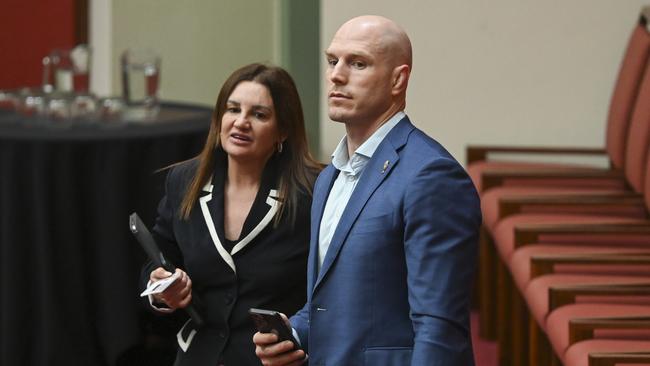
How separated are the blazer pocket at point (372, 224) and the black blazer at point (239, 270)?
2.31 feet

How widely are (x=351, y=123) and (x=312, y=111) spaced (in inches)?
178

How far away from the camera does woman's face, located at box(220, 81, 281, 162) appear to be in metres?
3.08

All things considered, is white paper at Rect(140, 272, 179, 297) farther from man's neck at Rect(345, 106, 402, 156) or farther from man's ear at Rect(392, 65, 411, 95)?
man's ear at Rect(392, 65, 411, 95)

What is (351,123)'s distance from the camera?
2441 mm

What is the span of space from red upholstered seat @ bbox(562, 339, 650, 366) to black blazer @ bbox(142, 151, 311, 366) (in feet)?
3.04

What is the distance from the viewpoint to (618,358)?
3.55 m

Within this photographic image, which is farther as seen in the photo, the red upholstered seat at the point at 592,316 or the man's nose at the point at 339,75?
the red upholstered seat at the point at 592,316

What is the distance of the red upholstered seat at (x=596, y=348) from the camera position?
367 centimetres

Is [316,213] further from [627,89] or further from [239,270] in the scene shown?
[627,89]

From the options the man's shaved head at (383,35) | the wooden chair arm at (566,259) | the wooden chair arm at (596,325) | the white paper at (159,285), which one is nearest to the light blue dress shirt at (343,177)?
the man's shaved head at (383,35)

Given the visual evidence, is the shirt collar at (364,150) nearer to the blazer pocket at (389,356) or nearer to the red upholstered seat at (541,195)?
the blazer pocket at (389,356)

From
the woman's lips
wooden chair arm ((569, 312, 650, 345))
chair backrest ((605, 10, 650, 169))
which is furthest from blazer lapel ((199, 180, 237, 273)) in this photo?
chair backrest ((605, 10, 650, 169))

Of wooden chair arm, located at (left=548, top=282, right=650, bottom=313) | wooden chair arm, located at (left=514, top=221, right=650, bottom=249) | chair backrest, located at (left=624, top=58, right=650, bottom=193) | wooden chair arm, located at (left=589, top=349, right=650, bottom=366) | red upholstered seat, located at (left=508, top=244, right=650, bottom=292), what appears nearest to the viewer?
wooden chair arm, located at (left=589, top=349, right=650, bottom=366)

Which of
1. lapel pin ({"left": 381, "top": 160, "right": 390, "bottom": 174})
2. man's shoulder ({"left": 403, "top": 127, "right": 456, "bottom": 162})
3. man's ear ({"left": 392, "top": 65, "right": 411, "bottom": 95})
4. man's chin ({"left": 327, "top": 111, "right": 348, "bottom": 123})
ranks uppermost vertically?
man's ear ({"left": 392, "top": 65, "right": 411, "bottom": 95})
